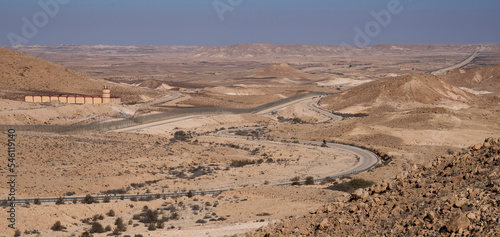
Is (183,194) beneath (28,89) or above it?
beneath

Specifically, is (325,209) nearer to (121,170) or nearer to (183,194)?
(183,194)

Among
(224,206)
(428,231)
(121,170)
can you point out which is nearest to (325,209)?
(428,231)

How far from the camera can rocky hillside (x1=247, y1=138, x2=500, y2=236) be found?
1183cm

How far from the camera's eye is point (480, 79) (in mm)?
120812

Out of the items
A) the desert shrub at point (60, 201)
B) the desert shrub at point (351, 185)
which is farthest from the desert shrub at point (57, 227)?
the desert shrub at point (351, 185)

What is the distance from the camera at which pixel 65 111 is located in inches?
2581

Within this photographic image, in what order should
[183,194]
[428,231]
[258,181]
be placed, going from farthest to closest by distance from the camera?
[258,181], [183,194], [428,231]

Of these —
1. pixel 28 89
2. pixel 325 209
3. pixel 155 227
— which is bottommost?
pixel 155 227

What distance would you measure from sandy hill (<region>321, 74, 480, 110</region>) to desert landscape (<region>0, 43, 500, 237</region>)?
0.29 m

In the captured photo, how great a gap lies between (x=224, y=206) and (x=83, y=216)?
5.98 meters

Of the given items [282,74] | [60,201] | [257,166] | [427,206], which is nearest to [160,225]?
[60,201]

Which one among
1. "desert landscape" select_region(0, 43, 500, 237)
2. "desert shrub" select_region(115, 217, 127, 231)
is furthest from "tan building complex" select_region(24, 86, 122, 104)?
"desert shrub" select_region(115, 217, 127, 231)

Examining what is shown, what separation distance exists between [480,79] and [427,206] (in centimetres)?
11661

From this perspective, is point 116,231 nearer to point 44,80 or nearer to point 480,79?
point 44,80
